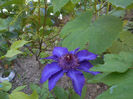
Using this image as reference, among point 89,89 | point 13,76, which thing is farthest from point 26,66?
point 89,89

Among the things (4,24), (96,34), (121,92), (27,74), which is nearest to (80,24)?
(96,34)

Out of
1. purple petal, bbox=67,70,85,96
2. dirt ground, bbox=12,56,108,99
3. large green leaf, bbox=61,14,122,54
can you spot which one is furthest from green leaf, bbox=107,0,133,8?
dirt ground, bbox=12,56,108,99

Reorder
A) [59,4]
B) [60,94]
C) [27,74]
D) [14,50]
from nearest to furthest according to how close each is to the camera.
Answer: [59,4] < [14,50] < [60,94] < [27,74]

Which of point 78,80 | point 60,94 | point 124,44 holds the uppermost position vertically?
point 124,44

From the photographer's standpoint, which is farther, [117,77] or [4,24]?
[4,24]

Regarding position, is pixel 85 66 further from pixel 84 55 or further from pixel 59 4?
pixel 59 4

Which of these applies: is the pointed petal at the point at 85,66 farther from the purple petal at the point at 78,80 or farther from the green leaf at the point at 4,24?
the green leaf at the point at 4,24

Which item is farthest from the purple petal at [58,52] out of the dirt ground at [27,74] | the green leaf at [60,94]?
the dirt ground at [27,74]
